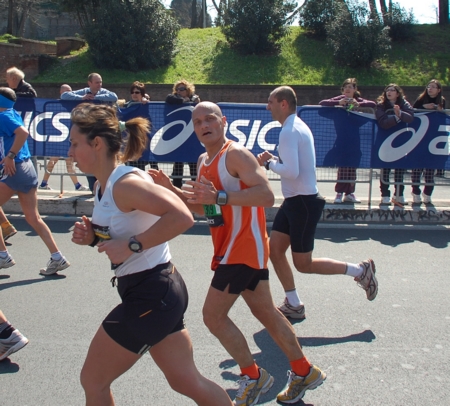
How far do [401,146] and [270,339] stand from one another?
548cm

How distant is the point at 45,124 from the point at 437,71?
23538mm

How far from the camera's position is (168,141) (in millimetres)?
9219

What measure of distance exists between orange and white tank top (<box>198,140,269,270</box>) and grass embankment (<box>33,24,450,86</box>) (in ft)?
79.4

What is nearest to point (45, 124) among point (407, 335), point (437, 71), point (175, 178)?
point (175, 178)

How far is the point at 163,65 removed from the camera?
29.0m

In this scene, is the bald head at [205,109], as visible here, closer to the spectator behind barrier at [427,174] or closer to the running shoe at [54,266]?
the running shoe at [54,266]

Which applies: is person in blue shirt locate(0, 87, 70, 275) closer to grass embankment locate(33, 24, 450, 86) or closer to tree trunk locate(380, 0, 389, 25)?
grass embankment locate(33, 24, 450, 86)

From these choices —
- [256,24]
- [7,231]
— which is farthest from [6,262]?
[256,24]

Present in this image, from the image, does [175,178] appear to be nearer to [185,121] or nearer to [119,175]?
[185,121]

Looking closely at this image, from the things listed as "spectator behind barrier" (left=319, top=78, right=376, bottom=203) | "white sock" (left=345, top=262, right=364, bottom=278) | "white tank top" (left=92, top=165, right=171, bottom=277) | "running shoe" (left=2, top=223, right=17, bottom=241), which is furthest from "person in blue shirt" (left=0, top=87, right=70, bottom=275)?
"spectator behind barrier" (left=319, top=78, right=376, bottom=203)

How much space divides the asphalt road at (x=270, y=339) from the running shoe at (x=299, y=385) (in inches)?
3.7

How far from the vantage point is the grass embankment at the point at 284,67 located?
27516mm

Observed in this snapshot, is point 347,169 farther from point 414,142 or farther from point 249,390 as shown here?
point 249,390

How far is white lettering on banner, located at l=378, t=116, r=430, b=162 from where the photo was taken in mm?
8977
